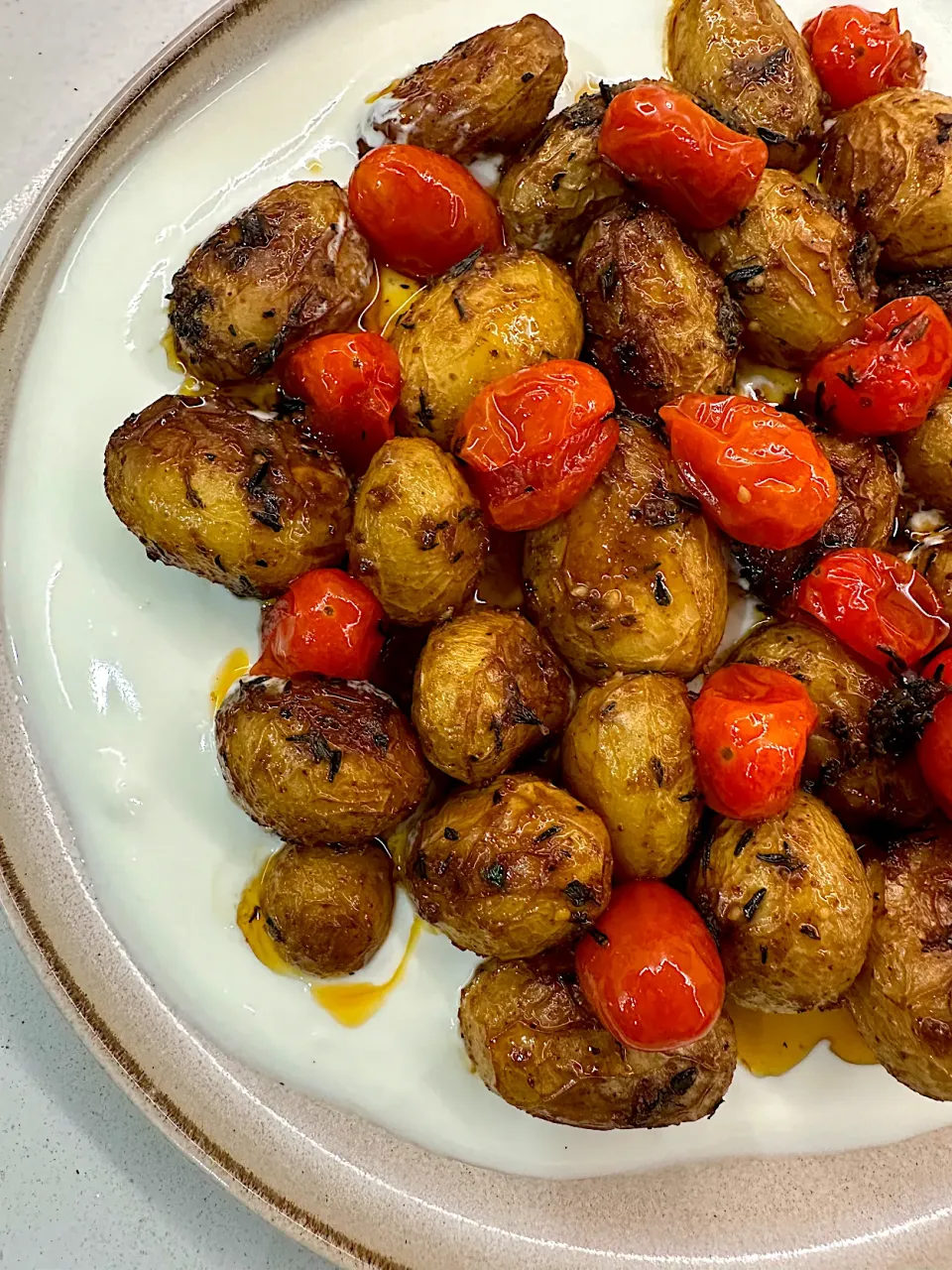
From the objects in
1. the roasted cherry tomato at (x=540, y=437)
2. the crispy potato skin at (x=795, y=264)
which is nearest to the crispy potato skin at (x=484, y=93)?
the crispy potato skin at (x=795, y=264)

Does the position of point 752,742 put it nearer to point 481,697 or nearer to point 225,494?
point 481,697

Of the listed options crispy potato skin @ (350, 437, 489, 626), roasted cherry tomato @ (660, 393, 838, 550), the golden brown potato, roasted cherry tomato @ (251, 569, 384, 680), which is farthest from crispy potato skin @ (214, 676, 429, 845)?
the golden brown potato

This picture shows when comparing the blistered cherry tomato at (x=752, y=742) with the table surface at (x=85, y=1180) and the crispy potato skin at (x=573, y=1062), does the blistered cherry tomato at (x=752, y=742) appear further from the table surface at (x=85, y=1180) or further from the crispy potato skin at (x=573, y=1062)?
the table surface at (x=85, y=1180)

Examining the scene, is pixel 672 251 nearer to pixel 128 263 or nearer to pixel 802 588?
pixel 802 588

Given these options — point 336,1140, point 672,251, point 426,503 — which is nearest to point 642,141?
point 672,251

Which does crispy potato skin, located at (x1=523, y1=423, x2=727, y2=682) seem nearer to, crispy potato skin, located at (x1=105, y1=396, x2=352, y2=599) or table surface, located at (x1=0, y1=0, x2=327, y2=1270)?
crispy potato skin, located at (x1=105, y1=396, x2=352, y2=599)
